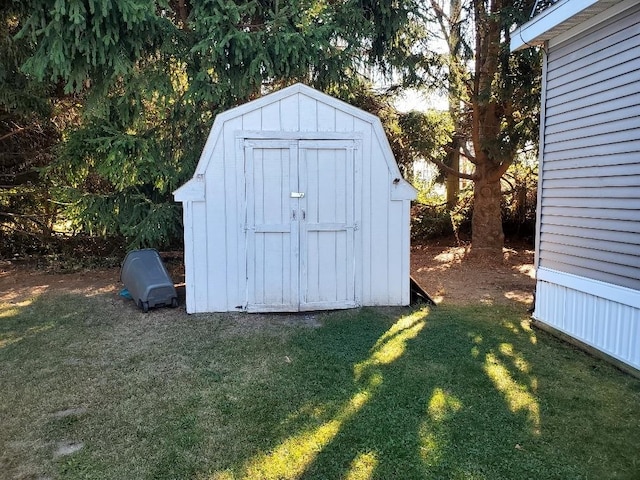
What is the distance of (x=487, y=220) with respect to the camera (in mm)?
9125

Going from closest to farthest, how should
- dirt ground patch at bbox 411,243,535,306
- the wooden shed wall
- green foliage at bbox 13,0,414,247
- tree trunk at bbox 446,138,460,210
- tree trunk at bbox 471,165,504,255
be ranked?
the wooden shed wall
green foliage at bbox 13,0,414,247
dirt ground patch at bbox 411,243,535,306
tree trunk at bbox 471,165,504,255
tree trunk at bbox 446,138,460,210

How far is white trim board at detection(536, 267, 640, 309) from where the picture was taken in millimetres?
3596

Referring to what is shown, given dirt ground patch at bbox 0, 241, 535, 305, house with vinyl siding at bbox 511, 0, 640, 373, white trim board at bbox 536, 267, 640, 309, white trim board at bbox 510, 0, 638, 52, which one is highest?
white trim board at bbox 510, 0, 638, 52

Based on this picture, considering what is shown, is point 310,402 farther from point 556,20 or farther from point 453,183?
point 453,183

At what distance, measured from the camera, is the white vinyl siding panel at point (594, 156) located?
3604mm

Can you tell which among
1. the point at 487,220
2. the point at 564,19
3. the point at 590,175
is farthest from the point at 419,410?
the point at 487,220

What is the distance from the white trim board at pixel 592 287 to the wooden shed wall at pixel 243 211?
1523 millimetres

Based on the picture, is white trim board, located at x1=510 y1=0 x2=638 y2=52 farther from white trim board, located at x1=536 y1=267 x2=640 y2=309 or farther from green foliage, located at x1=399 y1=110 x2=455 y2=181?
green foliage, located at x1=399 y1=110 x2=455 y2=181

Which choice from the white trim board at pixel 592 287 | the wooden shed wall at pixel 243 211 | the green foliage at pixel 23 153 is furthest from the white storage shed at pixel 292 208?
the green foliage at pixel 23 153

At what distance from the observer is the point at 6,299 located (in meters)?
6.18

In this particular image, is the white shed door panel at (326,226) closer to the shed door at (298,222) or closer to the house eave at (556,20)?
the shed door at (298,222)

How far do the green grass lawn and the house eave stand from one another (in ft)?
9.33

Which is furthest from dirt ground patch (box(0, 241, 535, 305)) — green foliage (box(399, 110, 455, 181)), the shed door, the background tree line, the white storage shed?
green foliage (box(399, 110, 455, 181))

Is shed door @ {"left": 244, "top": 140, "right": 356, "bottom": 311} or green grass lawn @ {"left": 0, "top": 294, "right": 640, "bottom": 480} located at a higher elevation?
shed door @ {"left": 244, "top": 140, "right": 356, "bottom": 311}
